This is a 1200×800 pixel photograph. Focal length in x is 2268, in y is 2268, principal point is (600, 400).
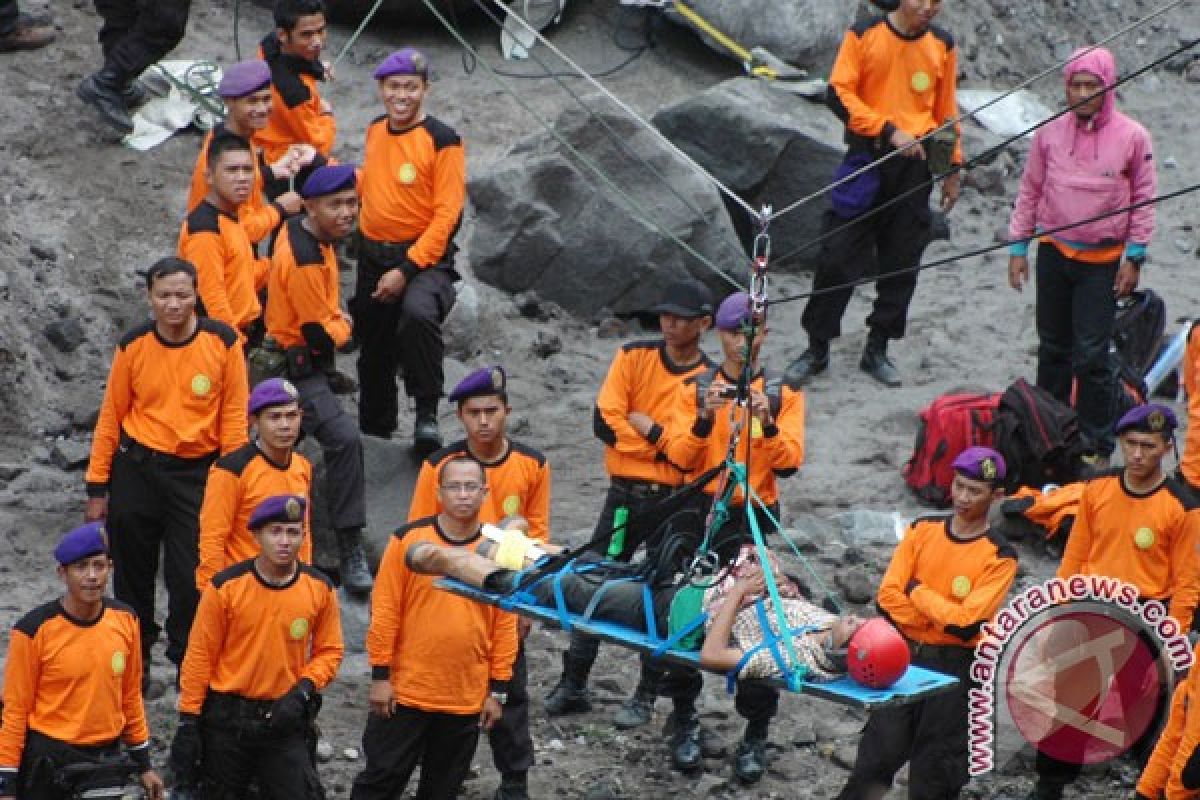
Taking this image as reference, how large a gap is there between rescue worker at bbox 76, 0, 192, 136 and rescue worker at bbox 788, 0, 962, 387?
4.05m

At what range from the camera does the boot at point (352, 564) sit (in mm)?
11539

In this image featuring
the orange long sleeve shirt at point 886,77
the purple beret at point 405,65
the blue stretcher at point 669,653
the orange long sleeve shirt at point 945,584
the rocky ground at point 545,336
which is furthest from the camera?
the orange long sleeve shirt at point 886,77

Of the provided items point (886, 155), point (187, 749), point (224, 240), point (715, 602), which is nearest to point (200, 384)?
point (224, 240)

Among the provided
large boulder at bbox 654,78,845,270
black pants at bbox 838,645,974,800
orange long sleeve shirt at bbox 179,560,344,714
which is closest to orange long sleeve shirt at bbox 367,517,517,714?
orange long sleeve shirt at bbox 179,560,344,714

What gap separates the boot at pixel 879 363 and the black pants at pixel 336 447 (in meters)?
3.84

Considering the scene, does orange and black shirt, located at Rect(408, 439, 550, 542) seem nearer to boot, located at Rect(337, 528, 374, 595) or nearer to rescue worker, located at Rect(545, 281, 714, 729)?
rescue worker, located at Rect(545, 281, 714, 729)

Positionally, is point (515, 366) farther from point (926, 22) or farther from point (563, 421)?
point (926, 22)

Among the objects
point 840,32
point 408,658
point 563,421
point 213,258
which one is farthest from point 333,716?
point 840,32

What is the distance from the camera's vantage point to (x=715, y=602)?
875 cm

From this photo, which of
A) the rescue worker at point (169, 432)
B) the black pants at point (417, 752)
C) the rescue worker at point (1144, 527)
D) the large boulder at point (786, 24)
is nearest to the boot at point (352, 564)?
the rescue worker at point (169, 432)

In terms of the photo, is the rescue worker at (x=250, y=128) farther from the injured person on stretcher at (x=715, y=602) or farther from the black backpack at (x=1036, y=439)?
the black backpack at (x=1036, y=439)

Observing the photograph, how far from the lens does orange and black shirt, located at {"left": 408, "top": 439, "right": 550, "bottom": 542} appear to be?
1005cm

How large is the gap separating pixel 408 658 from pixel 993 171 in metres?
8.51

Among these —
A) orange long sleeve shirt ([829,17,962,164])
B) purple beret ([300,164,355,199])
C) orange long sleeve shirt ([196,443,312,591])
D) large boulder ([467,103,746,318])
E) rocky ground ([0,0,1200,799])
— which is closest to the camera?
orange long sleeve shirt ([196,443,312,591])
